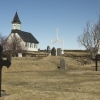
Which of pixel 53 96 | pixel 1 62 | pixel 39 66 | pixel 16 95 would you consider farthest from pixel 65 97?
pixel 39 66

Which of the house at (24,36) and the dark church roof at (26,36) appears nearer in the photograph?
the house at (24,36)

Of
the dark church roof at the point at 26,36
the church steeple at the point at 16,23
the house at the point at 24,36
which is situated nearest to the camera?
the house at the point at 24,36

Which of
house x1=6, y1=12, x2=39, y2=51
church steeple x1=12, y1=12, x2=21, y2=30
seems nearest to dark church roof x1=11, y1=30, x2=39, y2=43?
house x1=6, y1=12, x2=39, y2=51

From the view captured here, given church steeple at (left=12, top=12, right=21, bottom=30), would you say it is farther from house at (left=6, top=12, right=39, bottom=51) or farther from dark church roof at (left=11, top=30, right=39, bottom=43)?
dark church roof at (left=11, top=30, right=39, bottom=43)

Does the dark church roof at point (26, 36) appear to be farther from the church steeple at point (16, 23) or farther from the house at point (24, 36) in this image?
the church steeple at point (16, 23)

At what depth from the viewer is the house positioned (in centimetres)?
9525

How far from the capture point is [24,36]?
9831cm

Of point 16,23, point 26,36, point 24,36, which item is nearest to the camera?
point 24,36

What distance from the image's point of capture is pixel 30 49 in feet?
336

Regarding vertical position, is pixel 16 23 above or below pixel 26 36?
above

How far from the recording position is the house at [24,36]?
313 ft

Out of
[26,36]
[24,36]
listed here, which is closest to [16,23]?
[26,36]

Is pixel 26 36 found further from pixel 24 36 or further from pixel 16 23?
pixel 16 23

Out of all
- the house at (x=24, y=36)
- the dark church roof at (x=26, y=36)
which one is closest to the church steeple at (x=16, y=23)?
the house at (x=24, y=36)
